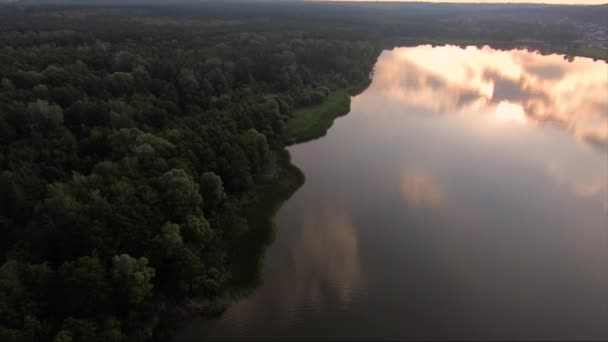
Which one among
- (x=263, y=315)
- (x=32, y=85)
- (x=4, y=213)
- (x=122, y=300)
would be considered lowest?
(x=263, y=315)

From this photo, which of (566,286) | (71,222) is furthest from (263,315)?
(566,286)

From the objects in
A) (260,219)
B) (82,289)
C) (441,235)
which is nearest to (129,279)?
(82,289)

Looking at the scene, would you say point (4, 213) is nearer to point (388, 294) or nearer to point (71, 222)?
point (71, 222)

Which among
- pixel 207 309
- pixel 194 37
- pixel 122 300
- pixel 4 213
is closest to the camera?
pixel 122 300

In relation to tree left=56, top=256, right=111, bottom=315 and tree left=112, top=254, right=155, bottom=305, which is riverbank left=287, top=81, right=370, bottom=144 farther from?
tree left=56, top=256, right=111, bottom=315

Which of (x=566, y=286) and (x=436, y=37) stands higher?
(x=436, y=37)

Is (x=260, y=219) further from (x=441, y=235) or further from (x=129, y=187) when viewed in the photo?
(x=441, y=235)

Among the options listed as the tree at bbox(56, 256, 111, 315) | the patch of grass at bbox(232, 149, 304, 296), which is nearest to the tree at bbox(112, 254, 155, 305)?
the tree at bbox(56, 256, 111, 315)
